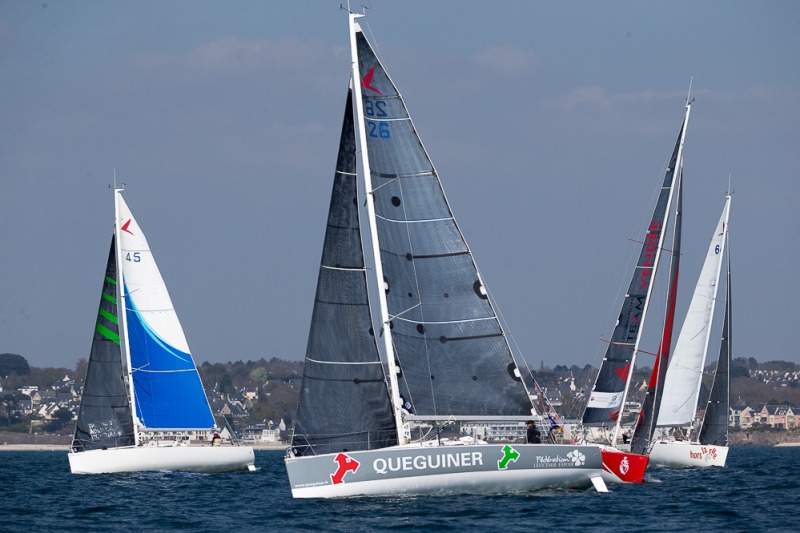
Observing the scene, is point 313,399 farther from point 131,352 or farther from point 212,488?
point 131,352

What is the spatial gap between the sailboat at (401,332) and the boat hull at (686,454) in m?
19.9

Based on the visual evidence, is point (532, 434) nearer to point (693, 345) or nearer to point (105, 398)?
point (105, 398)

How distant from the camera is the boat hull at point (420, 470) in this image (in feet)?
79.1

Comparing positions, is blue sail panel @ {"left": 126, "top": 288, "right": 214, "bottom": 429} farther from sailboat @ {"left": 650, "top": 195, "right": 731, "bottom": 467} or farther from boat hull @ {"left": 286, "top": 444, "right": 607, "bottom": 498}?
boat hull @ {"left": 286, "top": 444, "right": 607, "bottom": 498}

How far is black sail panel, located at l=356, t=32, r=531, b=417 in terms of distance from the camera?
2503 cm

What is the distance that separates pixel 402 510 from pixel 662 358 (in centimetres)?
1170

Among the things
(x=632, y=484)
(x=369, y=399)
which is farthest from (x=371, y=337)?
(x=632, y=484)

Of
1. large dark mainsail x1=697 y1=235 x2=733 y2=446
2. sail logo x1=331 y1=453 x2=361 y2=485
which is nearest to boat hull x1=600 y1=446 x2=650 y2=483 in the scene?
sail logo x1=331 y1=453 x2=361 y2=485

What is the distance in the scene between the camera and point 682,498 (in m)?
28.6

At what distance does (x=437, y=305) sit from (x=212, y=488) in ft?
37.6

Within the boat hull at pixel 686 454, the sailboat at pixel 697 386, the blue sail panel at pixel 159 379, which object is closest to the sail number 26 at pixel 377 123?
the blue sail panel at pixel 159 379

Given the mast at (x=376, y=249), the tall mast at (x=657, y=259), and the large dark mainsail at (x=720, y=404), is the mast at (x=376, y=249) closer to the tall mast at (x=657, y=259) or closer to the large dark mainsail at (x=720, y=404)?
the tall mast at (x=657, y=259)

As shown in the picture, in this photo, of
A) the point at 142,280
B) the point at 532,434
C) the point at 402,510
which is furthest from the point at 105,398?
the point at 402,510

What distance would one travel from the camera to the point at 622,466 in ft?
101
